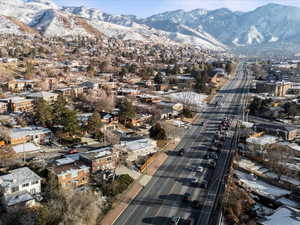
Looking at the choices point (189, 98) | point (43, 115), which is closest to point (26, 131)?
point (43, 115)

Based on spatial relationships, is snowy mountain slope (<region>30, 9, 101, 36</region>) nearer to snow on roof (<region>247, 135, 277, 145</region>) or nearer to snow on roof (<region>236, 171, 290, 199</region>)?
snow on roof (<region>247, 135, 277, 145</region>)

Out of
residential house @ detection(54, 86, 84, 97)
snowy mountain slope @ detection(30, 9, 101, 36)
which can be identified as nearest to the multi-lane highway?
residential house @ detection(54, 86, 84, 97)

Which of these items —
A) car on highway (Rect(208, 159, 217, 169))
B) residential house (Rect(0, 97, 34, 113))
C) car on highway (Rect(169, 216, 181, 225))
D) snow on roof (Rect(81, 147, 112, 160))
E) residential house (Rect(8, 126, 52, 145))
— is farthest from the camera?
residential house (Rect(0, 97, 34, 113))

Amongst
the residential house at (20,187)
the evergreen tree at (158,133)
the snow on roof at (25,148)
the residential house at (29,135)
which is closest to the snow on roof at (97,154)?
the residential house at (20,187)

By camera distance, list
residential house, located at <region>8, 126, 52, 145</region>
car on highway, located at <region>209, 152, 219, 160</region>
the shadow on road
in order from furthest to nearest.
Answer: residential house, located at <region>8, 126, 52, 145</region>
car on highway, located at <region>209, 152, 219, 160</region>
the shadow on road

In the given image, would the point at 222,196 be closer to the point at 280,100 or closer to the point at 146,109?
the point at 146,109

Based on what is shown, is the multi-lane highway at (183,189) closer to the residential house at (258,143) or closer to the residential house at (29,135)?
the residential house at (258,143)

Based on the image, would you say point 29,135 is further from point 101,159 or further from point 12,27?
point 12,27
